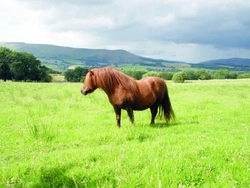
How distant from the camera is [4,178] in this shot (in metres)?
→ 4.78

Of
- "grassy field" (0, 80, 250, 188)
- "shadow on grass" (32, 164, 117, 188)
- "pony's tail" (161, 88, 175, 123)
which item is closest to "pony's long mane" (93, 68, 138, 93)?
"grassy field" (0, 80, 250, 188)

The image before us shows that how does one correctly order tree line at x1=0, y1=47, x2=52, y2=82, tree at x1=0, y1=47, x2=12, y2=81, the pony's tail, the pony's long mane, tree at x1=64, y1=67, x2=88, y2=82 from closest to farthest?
the pony's long mane, the pony's tail, tree at x1=0, y1=47, x2=12, y2=81, tree line at x1=0, y1=47, x2=52, y2=82, tree at x1=64, y1=67, x2=88, y2=82

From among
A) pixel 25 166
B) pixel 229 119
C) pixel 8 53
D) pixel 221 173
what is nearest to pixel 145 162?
pixel 221 173

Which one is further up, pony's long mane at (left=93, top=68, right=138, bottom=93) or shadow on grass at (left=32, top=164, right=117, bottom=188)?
pony's long mane at (left=93, top=68, right=138, bottom=93)

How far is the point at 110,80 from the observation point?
9555 mm

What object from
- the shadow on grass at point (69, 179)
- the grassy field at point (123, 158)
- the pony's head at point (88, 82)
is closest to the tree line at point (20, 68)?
the grassy field at point (123, 158)

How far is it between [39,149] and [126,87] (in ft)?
14.6

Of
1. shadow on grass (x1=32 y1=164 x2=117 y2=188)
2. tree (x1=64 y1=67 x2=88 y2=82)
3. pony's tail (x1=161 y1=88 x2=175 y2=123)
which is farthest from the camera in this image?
tree (x1=64 y1=67 x2=88 y2=82)

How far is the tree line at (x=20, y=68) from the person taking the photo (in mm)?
66188

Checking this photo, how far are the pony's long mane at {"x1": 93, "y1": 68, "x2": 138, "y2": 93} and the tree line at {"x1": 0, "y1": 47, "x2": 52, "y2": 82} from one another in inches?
2548

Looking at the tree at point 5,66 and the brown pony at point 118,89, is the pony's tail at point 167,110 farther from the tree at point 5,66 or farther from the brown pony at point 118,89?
the tree at point 5,66

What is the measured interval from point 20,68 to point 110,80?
2603 inches

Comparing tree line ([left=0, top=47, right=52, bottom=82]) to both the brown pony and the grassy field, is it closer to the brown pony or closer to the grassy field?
the grassy field

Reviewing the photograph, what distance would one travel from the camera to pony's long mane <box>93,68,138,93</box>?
375 inches
